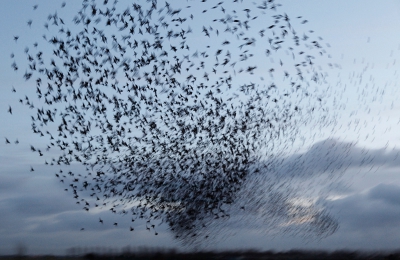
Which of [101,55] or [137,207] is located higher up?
[101,55]

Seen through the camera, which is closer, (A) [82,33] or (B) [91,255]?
(B) [91,255]

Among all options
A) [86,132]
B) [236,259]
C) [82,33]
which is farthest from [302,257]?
[82,33]

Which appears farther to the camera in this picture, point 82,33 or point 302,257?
point 82,33

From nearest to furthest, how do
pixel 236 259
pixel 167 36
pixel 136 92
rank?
pixel 236 259 → pixel 167 36 → pixel 136 92

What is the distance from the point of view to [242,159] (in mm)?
31922

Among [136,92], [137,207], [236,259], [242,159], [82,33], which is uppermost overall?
[82,33]

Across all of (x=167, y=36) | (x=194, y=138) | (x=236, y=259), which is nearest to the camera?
(x=236, y=259)

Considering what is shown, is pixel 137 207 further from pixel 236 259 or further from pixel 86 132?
pixel 236 259

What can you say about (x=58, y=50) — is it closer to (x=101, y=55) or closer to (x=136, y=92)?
(x=101, y=55)

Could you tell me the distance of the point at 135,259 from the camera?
21.0m

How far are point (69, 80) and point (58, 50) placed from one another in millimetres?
1570

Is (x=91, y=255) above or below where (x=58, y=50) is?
below

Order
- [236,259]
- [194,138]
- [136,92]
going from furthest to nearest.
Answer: [194,138], [136,92], [236,259]

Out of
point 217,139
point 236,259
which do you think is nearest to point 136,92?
point 217,139
